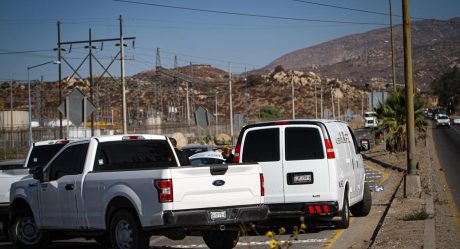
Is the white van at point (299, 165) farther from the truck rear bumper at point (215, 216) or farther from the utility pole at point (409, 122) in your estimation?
the utility pole at point (409, 122)

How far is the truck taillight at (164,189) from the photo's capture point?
11.1 metres

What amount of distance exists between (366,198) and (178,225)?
7972 mm

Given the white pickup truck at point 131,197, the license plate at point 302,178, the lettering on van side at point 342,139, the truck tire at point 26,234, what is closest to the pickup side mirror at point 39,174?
the white pickup truck at point 131,197

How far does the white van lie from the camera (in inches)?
592

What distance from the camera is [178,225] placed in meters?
11.3

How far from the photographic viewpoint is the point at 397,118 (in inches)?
1842

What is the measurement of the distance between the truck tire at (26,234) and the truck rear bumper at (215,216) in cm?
372

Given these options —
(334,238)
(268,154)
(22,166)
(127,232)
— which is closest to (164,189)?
(127,232)

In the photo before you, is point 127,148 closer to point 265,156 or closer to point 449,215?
point 265,156

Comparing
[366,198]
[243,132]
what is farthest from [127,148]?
[366,198]

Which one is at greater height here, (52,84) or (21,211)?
(52,84)

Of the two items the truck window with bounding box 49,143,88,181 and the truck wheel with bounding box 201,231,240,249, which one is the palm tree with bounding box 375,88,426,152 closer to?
the truck wheel with bounding box 201,231,240,249

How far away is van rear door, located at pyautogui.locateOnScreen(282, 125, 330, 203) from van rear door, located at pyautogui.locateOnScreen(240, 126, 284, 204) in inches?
4.9

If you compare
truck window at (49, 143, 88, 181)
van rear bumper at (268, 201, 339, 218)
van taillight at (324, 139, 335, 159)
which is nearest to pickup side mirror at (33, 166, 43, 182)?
truck window at (49, 143, 88, 181)
